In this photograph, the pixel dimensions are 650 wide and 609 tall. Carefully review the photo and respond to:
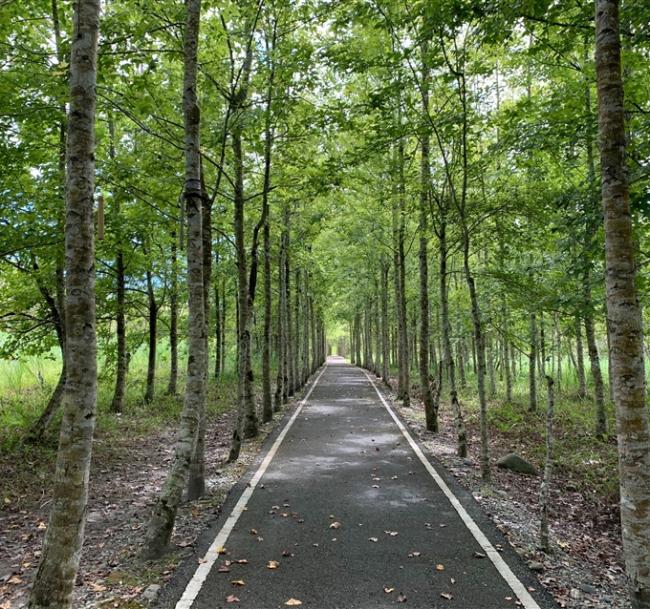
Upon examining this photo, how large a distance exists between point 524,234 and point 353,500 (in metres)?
7.05

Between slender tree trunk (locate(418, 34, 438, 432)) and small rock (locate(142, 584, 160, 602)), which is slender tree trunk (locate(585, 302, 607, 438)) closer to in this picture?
slender tree trunk (locate(418, 34, 438, 432))

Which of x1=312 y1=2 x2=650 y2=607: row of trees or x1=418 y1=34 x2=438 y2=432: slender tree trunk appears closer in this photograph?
x1=312 y1=2 x2=650 y2=607: row of trees

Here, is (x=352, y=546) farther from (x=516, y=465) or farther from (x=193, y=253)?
(x=516, y=465)

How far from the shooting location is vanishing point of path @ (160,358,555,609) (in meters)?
4.78

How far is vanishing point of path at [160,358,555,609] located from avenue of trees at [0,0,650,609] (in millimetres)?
1034

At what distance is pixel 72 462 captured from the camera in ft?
13.1

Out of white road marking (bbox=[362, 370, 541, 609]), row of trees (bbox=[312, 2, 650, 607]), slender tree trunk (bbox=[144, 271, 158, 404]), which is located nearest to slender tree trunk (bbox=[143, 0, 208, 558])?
row of trees (bbox=[312, 2, 650, 607])

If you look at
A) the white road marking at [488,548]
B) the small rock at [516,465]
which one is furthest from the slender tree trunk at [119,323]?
the small rock at [516,465]

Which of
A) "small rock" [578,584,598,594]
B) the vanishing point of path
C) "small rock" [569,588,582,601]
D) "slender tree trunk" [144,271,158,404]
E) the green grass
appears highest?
"slender tree trunk" [144,271,158,404]

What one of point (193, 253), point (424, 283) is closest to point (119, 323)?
point (424, 283)

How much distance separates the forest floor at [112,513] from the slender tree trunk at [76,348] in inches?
37.8

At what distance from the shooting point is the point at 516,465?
10.8 metres

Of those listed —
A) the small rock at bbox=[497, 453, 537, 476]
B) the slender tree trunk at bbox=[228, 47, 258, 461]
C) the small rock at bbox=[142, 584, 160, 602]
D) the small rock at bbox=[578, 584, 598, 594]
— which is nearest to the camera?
the small rock at bbox=[142, 584, 160, 602]

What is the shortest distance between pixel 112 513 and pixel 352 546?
13.3ft
